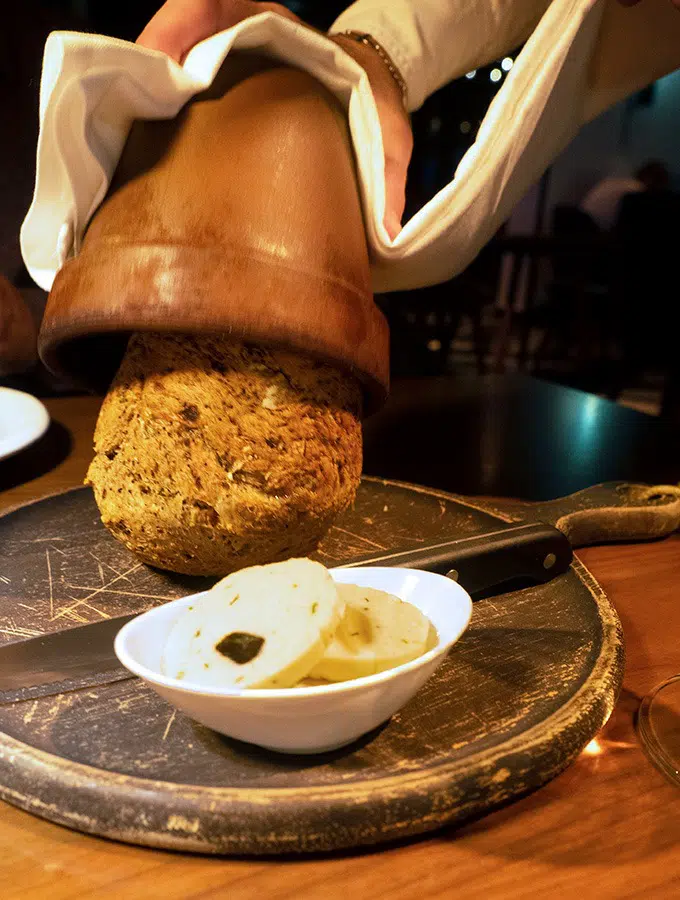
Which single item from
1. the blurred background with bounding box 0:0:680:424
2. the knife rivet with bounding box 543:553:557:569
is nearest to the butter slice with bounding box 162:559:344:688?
the knife rivet with bounding box 543:553:557:569

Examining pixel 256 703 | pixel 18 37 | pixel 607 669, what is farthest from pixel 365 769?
pixel 18 37

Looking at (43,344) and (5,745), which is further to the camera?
(43,344)

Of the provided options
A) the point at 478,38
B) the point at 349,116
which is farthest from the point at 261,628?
the point at 478,38

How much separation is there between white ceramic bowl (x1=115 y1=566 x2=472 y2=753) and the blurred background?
4.46 ft

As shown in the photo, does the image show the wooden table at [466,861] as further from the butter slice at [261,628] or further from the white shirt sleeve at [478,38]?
the white shirt sleeve at [478,38]

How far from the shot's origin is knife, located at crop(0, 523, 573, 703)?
0.48 meters

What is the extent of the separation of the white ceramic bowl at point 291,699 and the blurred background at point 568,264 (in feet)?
4.46

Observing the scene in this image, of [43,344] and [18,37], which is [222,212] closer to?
[43,344]

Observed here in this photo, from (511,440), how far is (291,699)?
92cm

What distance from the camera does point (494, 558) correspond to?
0.60m

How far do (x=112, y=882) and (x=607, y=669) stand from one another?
32cm

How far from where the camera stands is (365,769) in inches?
15.9

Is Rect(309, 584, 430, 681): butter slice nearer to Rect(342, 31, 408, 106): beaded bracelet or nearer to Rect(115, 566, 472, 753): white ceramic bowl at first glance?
Rect(115, 566, 472, 753): white ceramic bowl

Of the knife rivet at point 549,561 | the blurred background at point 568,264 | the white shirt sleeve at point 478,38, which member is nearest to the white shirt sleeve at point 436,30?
the white shirt sleeve at point 478,38
